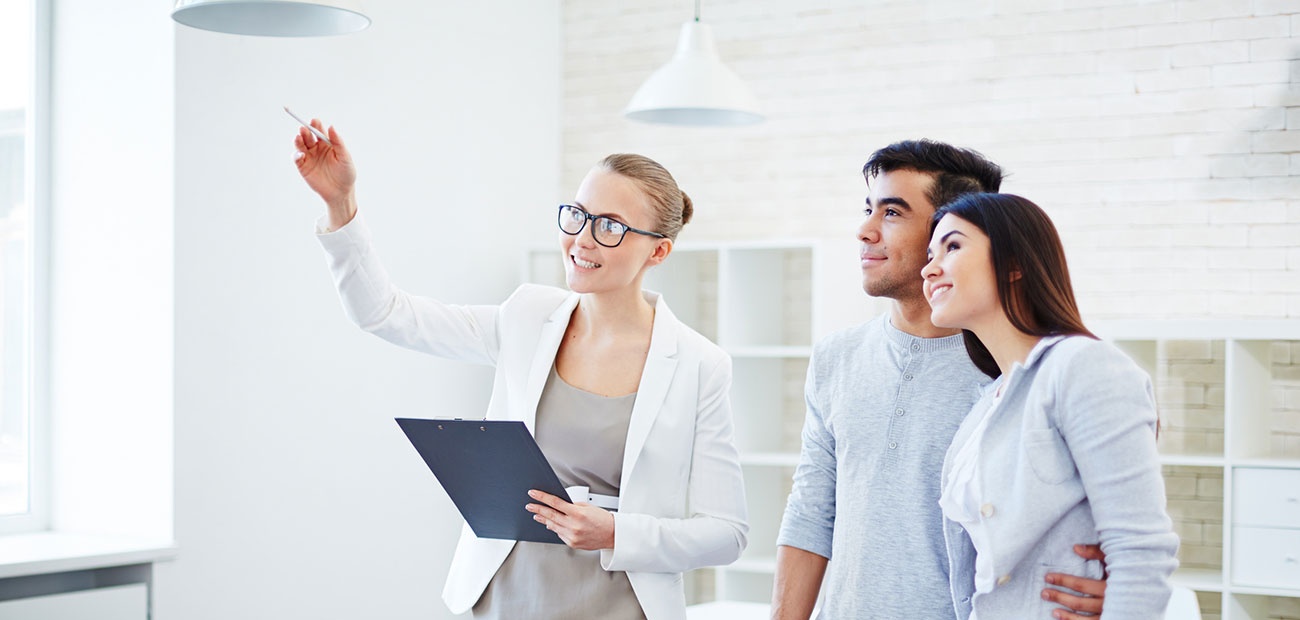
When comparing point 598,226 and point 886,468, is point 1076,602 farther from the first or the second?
point 598,226

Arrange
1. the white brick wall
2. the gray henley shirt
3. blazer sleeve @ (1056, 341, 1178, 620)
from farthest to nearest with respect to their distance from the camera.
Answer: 1. the white brick wall
2. the gray henley shirt
3. blazer sleeve @ (1056, 341, 1178, 620)

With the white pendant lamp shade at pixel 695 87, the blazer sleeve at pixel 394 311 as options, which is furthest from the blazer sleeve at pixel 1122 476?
the white pendant lamp shade at pixel 695 87

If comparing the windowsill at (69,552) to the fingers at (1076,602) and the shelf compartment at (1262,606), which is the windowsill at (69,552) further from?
the shelf compartment at (1262,606)

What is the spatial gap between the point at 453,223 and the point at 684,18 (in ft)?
4.33

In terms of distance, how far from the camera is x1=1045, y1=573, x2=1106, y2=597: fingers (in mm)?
1426

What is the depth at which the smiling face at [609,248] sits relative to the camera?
6.83ft

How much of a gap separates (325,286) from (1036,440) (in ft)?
9.90

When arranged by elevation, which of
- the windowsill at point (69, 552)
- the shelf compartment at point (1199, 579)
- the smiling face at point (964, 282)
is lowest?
the shelf compartment at point (1199, 579)

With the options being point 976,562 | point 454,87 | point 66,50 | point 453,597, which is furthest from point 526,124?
point 976,562

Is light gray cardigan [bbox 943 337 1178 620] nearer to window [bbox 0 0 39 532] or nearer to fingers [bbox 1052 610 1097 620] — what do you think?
fingers [bbox 1052 610 1097 620]

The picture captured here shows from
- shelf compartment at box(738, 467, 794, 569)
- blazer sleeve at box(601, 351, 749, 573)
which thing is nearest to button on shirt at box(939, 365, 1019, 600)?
blazer sleeve at box(601, 351, 749, 573)

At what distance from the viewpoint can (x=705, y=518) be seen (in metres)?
2.10

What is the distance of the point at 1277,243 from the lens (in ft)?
13.0

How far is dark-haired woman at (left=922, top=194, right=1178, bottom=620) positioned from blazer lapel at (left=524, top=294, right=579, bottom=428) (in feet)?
2.48
